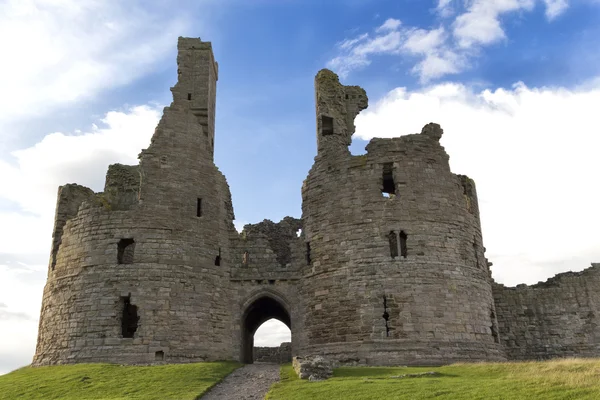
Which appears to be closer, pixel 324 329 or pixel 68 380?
pixel 68 380

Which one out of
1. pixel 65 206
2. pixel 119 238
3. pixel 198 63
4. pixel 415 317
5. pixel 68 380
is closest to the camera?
pixel 68 380

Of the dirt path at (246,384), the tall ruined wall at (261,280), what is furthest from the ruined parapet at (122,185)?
the dirt path at (246,384)

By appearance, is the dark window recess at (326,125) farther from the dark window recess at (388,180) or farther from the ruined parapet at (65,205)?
the ruined parapet at (65,205)

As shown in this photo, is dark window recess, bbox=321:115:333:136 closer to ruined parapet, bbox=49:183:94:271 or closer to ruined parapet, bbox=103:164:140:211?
ruined parapet, bbox=103:164:140:211

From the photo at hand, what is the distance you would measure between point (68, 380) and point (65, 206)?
8.80 m

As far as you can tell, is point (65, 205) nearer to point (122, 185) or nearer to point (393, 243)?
point (122, 185)

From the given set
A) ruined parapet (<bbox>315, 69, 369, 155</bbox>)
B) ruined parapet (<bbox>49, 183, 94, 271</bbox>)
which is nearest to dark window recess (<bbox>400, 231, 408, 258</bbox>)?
ruined parapet (<bbox>315, 69, 369, 155</bbox>)

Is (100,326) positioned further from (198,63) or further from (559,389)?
(559,389)

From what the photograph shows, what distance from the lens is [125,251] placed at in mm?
23328

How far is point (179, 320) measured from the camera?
67.8 feet

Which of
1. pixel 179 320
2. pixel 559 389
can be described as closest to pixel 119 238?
pixel 179 320

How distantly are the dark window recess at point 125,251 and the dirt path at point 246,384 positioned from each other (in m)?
6.29

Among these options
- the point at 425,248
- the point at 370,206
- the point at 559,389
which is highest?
the point at 370,206

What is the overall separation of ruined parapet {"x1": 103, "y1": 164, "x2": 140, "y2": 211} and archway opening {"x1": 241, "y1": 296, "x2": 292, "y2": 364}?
6.78 meters
